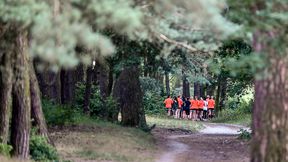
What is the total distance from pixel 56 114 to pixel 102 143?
3148 mm

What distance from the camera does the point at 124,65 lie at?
19812 millimetres

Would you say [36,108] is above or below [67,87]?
below

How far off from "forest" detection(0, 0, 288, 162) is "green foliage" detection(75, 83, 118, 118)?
53mm

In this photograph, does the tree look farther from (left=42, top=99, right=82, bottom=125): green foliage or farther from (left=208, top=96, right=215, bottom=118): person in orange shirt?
(left=208, top=96, right=215, bottom=118): person in orange shirt

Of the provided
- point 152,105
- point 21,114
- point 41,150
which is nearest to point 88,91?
point 41,150

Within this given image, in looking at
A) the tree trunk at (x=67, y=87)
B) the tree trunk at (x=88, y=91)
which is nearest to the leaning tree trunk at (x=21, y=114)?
the tree trunk at (x=88, y=91)

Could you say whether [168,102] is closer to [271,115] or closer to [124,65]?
[124,65]

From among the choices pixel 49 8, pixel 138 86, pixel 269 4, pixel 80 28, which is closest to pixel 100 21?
pixel 80 28

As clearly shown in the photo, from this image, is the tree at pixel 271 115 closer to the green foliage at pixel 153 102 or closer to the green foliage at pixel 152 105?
the green foliage at pixel 153 102

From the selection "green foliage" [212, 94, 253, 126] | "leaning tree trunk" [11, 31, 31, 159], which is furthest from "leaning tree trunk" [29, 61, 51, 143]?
"green foliage" [212, 94, 253, 126]

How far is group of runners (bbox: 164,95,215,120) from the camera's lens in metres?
38.7

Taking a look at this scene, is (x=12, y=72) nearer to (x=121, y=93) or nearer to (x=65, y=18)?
(x=65, y=18)

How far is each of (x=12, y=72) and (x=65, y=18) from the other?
6328mm

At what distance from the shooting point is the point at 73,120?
21.5 m
